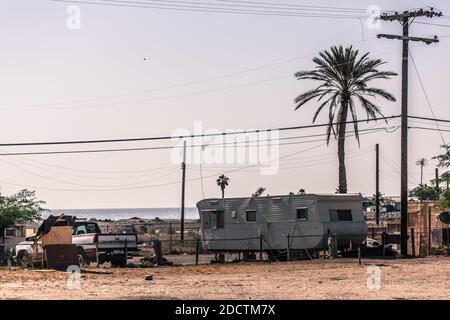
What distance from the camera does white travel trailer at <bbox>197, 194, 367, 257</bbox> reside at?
37.2m

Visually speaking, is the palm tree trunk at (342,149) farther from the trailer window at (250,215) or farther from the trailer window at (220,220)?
the trailer window at (250,215)

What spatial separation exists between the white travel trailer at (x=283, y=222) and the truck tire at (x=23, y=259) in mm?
9888

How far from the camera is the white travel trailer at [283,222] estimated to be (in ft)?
122

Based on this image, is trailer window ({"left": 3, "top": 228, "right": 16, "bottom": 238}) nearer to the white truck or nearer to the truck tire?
the white truck

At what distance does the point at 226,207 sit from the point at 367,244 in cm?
721

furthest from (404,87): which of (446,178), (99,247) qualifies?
(99,247)

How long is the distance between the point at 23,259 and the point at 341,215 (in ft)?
45.5

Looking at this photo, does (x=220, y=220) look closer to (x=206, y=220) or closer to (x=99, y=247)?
(x=206, y=220)

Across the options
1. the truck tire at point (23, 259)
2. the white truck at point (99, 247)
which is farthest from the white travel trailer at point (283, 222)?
the truck tire at point (23, 259)

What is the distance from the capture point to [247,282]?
25.0 m

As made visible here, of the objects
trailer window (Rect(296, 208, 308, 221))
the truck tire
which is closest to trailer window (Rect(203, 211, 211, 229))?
trailer window (Rect(296, 208, 308, 221))
